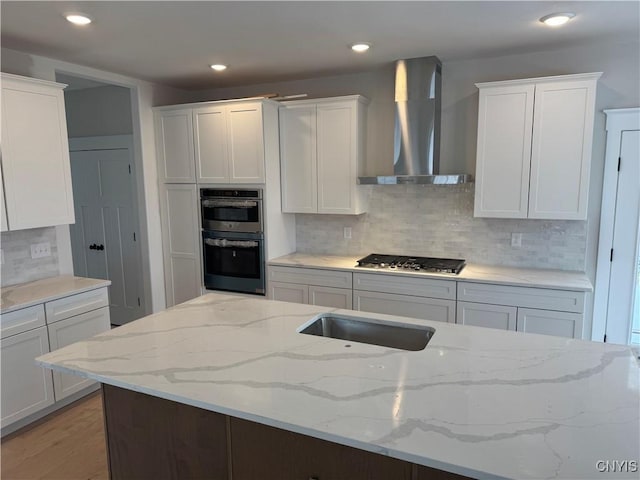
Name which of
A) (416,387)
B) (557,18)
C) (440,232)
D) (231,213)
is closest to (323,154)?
(231,213)

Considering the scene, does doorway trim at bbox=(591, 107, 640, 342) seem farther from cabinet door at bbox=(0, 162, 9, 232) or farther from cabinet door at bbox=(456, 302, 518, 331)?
cabinet door at bbox=(0, 162, 9, 232)

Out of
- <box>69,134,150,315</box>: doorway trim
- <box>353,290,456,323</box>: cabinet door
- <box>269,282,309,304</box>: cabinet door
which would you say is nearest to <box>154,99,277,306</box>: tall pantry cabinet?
<box>69,134,150,315</box>: doorway trim

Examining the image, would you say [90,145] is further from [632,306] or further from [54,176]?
[632,306]

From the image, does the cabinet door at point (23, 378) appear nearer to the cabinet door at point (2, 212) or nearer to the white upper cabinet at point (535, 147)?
the cabinet door at point (2, 212)

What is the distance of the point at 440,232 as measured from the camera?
3.83 metres

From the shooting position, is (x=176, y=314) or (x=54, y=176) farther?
(x=54, y=176)

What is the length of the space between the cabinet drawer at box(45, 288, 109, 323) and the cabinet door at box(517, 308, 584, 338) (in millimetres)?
3095

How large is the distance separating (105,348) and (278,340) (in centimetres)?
75

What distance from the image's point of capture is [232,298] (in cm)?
265

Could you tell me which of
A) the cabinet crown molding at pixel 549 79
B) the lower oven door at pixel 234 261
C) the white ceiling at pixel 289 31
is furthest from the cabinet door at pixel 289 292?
the cabinet crown molding at pixel 549 79

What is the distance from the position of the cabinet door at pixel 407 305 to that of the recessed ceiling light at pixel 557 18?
194cm

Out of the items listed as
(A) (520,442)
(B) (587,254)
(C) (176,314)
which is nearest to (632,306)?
(B) (587,254)

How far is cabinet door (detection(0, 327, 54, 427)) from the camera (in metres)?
2.68

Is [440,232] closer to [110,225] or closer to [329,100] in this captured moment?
[329,100]
